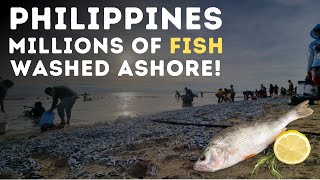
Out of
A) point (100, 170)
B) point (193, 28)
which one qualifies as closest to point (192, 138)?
point (100, 170)

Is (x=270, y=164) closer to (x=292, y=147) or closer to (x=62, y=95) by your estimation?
(x=292, y=147)

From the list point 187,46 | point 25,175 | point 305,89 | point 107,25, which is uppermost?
point 107,25

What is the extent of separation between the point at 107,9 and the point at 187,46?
4485 millimetres

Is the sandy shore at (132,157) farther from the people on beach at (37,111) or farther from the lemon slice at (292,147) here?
the people on beach at (37,111)

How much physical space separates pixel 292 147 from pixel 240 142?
124cm

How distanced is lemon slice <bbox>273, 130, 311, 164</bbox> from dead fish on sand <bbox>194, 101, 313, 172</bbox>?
1.09ft

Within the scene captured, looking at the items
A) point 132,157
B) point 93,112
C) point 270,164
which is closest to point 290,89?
point 93,112

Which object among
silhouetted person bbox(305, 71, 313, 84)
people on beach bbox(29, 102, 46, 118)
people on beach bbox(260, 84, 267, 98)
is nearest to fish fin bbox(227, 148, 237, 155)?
silhouetted person bbox(305, 71, 313, 84)

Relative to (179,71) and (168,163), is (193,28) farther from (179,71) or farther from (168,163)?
(168,163)

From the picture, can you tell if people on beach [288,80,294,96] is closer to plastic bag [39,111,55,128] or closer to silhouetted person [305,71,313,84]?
silhouetted person [305,71,313,84]

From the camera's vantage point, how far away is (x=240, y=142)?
834cm

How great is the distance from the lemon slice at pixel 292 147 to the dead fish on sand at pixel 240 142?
13.1 inches

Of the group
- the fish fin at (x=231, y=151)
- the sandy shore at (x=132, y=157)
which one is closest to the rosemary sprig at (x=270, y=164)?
the sandy shore at (x=132, y=157)

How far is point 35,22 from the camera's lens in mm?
17078
